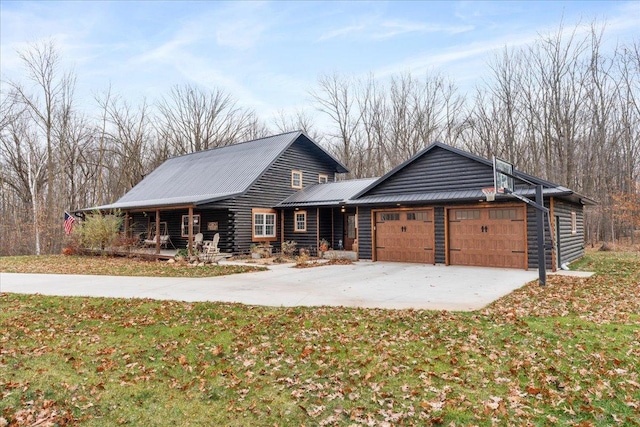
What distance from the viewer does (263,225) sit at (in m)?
19.4

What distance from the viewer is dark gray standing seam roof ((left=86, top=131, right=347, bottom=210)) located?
767 inches

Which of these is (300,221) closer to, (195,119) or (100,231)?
(100,231)

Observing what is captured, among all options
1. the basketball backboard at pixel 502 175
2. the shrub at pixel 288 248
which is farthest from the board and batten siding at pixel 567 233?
the shrub at pixel 288 248

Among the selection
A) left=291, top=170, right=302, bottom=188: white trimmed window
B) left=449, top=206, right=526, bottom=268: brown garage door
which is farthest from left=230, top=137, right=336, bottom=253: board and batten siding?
left=449, top=206, right=526, bottom=268: brown garage door

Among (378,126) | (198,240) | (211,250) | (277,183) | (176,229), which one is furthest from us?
(378,126)

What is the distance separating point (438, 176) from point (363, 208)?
135 inches

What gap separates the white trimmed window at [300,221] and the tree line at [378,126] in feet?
44.5

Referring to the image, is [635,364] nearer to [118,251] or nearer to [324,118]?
[118,251]

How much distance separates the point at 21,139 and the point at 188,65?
1458 centimetres

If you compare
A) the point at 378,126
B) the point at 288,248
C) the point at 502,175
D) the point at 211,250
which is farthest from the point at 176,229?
the point at 378,126

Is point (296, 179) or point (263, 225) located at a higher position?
point (296, 179)

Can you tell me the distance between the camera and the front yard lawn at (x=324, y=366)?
145 inches

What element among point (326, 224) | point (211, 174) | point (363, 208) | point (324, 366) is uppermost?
point (211, 174)

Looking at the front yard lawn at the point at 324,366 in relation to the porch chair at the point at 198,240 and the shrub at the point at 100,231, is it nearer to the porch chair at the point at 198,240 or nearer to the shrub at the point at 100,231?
the porch chair at the point at 198,240
